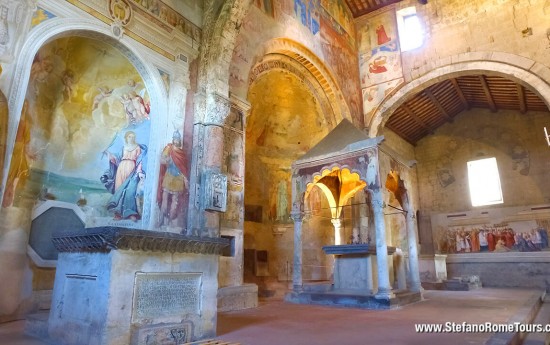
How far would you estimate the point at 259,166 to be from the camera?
12148 mm

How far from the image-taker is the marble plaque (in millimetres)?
3441

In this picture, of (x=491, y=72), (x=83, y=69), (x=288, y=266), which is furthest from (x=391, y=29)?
(x=83, y=69)

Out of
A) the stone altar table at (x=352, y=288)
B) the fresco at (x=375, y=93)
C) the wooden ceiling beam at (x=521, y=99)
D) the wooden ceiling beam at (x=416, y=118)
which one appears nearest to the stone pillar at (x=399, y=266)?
the stone altar table at (x=352, y=288)

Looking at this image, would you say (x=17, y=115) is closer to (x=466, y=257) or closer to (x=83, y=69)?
(x=83, y=69)

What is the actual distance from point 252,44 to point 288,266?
7.13 meters

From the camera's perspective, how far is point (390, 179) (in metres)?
9.27

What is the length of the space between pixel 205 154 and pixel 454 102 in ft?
43.7

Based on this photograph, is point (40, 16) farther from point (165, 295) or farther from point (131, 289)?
point (165, 295)

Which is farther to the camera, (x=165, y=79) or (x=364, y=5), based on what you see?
(x=364, y=5)

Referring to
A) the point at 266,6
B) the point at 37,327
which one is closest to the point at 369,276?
the point at 37,327

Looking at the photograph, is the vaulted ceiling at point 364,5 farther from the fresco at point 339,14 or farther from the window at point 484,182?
the window at point 484,182

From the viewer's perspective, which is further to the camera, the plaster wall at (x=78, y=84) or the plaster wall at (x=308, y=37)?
the plaster wall at (x=308, y=37)

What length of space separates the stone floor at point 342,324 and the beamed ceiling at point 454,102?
9419mm

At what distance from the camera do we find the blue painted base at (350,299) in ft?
21.7
